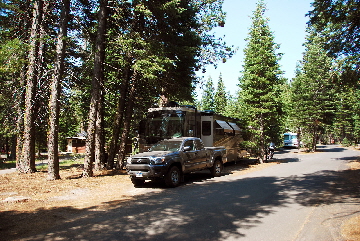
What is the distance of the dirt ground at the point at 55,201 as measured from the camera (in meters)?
5.88

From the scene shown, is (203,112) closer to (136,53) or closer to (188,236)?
(136,53)

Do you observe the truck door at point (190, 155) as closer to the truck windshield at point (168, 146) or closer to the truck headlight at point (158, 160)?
the truck windshield at point (168, 146)

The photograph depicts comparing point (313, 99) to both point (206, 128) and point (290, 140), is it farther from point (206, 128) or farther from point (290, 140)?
point (206, 128)

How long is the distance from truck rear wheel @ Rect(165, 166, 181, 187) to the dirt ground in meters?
0.44

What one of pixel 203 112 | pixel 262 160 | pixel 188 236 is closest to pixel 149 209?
pixel 188 236

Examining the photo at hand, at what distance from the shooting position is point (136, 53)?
13758 mm

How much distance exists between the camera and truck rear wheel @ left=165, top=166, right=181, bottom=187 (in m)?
10.5

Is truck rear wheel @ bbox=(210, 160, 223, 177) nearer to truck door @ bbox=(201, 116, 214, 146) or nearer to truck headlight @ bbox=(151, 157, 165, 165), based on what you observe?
truck door @ bbox=(201, 116, 214, 146)

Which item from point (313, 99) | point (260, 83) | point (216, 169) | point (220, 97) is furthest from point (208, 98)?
point (216, 169)

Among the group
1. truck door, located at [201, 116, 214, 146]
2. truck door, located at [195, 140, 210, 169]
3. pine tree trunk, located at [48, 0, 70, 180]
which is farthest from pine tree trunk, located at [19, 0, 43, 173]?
truck door, located at [201, 116, 214, 146]

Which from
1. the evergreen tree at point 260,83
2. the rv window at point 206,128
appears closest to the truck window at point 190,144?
the rv window at point 206,128

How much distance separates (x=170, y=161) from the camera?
10695 millimetres

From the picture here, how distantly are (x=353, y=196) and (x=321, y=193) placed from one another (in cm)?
92

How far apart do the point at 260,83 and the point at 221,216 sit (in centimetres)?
1671
